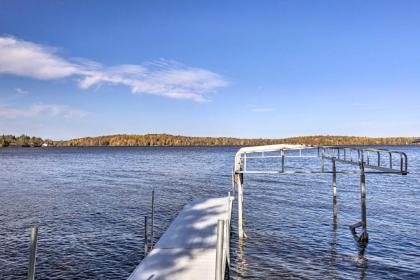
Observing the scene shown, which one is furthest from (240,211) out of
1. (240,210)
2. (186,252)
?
(186,252)

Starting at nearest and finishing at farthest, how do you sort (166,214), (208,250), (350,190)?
(208,250) < (166,214) < (350,190)

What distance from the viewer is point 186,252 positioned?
638 inches

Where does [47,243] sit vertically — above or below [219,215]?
below

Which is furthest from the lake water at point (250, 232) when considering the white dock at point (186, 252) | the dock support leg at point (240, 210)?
the white dock at point (186, 252)

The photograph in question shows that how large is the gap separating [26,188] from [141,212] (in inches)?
973

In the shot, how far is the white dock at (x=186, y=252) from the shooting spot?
44.3ft

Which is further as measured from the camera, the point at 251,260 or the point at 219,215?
the point at 219,215

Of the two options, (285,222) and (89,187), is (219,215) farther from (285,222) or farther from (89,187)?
(89,187)

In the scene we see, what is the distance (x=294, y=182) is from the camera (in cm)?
5591

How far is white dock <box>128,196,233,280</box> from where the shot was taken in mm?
13500

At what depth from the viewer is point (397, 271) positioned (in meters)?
18.3

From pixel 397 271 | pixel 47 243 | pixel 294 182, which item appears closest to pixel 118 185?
pixel 294 182

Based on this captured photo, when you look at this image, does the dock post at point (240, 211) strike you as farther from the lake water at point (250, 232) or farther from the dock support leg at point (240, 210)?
the lake water at point (250, 232)

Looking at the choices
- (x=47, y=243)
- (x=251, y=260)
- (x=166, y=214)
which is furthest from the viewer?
(x=166, y=214)
